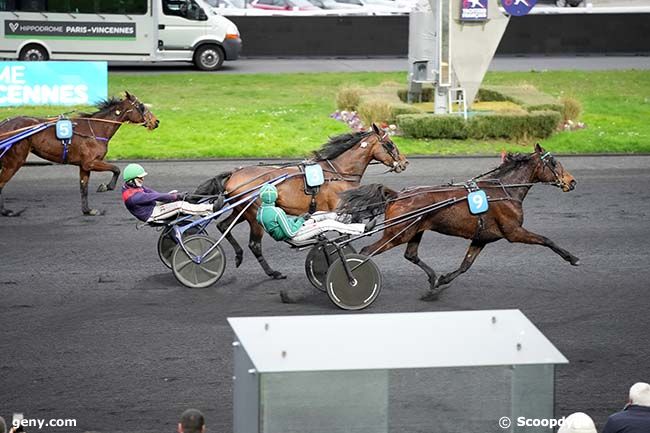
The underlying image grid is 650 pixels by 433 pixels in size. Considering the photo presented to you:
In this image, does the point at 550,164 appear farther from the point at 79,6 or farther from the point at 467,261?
the point at 79,6

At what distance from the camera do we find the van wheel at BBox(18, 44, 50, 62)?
29.5 metres

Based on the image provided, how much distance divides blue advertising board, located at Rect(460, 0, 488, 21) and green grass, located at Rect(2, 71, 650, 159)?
2.28 meters

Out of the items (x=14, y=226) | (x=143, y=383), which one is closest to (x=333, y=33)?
(x=14, y=226)

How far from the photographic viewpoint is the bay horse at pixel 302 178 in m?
13.0

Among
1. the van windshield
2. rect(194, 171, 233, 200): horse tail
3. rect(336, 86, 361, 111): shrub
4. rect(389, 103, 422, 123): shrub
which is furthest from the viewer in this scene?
the van windshield

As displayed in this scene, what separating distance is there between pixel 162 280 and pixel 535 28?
22585 mm

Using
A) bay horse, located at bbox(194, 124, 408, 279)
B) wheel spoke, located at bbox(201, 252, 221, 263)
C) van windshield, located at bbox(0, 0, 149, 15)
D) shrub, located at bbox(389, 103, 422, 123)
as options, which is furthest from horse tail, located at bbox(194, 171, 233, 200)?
van windshield, located at bbox(0, 0, 149, 15)

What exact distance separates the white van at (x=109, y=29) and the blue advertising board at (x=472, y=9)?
10088 millimetres

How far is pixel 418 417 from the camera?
648 cm

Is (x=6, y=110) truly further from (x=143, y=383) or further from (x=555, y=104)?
(x=143, y=383)

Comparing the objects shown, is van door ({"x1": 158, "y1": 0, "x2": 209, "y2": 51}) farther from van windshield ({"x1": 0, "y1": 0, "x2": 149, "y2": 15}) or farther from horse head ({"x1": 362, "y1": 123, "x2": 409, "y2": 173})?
horse head ({"x1": 362, "y1": 123, "x2": 409, "y2": 173})

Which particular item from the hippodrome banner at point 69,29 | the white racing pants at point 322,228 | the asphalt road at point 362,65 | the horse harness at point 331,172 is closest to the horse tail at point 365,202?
the white racing pants at point 322,228

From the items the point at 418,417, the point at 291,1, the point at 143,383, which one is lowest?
the point at 143,383

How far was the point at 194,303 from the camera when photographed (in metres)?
12.3
